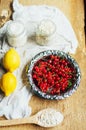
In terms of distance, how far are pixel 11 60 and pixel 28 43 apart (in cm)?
14

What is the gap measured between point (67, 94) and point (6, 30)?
330mm

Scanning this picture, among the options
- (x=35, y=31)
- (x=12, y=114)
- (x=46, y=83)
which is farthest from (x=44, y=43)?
(x=12, y=114)

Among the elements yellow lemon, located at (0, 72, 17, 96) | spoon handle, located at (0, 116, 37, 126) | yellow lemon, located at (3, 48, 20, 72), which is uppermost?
yellow lemon, located at (3, 48, 20, 72)

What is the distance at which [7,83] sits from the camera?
105 centimetres

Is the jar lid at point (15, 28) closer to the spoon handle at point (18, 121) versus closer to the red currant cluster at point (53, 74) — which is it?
the red currant cluster at point (53, 74)

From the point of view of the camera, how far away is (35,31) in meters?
1.22

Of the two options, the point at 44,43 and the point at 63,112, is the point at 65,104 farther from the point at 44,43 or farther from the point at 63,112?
the point at 44,43

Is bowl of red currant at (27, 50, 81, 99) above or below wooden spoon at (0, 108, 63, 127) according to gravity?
above

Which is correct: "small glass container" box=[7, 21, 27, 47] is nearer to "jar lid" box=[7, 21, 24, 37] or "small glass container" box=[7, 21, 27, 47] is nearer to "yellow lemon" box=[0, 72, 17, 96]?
"jar lid" box=[7, 21, 24, 37]

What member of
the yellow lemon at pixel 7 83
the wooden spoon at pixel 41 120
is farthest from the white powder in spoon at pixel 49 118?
the yellow lemon at pixel 7 83

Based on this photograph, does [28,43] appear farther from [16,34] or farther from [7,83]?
[7,83]

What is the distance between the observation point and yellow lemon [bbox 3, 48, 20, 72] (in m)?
1.09

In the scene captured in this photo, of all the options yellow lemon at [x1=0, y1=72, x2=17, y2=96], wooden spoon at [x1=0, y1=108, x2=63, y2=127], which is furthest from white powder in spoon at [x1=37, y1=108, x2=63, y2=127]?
yellow lemon at [x1=0, y1=72, x2=17, y2=96]

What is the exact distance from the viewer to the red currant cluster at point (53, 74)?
1.07m
